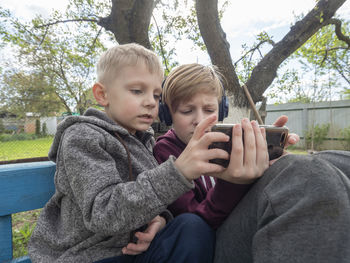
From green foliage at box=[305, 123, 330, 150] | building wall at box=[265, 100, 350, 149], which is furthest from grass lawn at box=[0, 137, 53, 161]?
green foliage at box=[305, 123, 330, 150]

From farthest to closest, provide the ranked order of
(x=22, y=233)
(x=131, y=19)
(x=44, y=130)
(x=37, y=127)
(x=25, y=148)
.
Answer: (x=37, y=127), (x=44, y=130), (x=25, y=148), (x=131, y=19), (x=22, y=233)

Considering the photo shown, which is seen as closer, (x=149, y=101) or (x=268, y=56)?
(x=149, y=101)

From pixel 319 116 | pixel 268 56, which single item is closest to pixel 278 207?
pixel 268 56

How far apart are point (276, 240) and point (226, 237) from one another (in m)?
0.31

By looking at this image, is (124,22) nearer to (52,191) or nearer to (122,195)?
(52,191)

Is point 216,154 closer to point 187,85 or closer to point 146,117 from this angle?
point 146,117

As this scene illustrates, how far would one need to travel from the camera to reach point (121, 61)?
1.05 m

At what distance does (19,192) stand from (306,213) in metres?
1.13

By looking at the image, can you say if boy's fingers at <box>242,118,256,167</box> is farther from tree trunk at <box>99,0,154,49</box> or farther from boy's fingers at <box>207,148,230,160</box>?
tree trunk at <box>99,0,154,49</box>

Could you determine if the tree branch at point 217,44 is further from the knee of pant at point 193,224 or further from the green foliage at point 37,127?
the green foliage at point 37,127

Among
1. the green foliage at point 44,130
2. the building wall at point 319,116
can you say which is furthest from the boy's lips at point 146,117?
the building wall at point 319,116

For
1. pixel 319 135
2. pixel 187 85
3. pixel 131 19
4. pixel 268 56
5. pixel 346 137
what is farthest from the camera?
pixel 319 135

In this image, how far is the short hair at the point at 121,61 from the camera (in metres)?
1.05

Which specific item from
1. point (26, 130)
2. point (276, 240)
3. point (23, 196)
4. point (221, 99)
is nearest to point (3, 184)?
point (23, 196)
